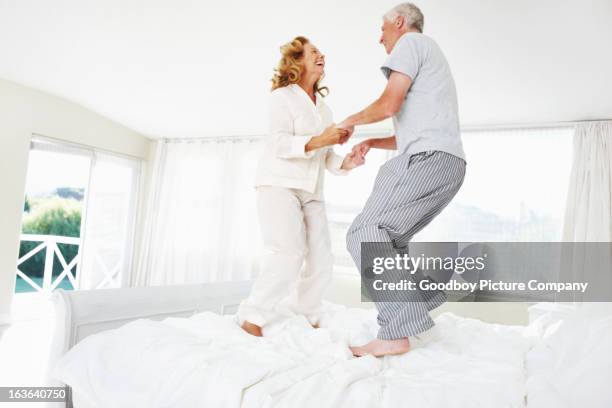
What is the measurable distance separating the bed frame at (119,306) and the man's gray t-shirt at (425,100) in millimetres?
1103

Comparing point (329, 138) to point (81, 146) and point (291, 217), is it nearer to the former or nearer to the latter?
point (291, 217)

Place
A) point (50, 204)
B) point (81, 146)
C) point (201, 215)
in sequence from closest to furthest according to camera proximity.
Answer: point (81, 146) < point (201, 215) < point (50, 204)

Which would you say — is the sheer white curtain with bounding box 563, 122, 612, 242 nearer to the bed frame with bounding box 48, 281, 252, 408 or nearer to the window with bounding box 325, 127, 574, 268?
the window with bounding box 325, 127, 574, 268

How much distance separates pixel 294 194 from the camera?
1863 millimetres

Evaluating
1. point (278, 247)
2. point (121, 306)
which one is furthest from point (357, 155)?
point (121, 306)

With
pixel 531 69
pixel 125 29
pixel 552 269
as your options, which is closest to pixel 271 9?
pixel 125 29

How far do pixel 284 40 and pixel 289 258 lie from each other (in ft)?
7.09

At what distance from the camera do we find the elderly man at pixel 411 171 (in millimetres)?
1368

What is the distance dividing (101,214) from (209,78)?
8.31 ft

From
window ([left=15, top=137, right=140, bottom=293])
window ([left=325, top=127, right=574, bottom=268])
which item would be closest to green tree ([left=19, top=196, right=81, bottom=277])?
window ([left=15, top=137, right=140, bottom=293])

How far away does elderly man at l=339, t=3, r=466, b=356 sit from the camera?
4.49 feet

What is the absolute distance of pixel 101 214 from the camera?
18.7ft

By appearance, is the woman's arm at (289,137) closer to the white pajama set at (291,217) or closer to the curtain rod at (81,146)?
the white pajama set at (291,217)

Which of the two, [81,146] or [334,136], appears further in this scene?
[81,146]
